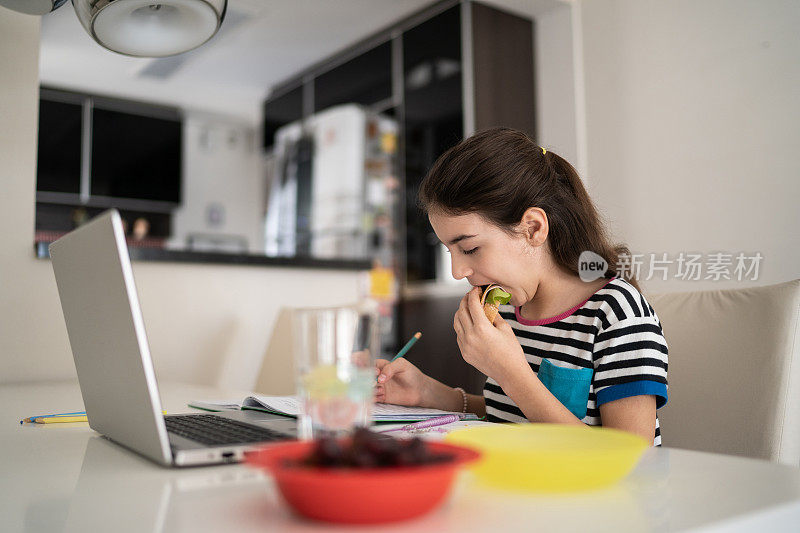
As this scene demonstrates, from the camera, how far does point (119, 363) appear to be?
2.20 feet

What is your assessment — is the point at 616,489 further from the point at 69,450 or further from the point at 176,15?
the point at 176,15

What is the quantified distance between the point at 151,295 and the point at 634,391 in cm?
162

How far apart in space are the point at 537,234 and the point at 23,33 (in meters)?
1.65

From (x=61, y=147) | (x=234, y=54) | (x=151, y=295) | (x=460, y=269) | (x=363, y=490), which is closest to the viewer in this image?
(x=363, y=490)

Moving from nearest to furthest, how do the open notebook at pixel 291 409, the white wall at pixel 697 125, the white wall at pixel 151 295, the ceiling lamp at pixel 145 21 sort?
the open notebook at pixel 291 409
the ceiling lamp at pixel 145 21
the white wall at pixel 151 295
the white wall at pixel 697 125

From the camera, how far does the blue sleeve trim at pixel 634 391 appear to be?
37.2 inches

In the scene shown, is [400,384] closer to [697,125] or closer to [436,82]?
[697,125]

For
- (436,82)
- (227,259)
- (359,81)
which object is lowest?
(227,259)

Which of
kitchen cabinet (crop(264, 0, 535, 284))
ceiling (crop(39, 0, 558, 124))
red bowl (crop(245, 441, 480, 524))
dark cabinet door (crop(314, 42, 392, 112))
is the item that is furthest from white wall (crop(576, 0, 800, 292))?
red bowl (crop(245, 441, 480, 524))

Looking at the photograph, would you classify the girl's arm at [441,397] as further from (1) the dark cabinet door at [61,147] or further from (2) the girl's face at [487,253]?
(1) the dark cabinet door at [61,147]

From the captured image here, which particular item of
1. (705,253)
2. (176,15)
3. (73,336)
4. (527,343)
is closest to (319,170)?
(705,253)

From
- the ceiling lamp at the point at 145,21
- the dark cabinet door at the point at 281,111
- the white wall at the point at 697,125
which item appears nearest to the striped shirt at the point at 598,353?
the ceiling lamp at the point at 145,21

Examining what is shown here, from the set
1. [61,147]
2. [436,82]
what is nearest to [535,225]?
[436,82]

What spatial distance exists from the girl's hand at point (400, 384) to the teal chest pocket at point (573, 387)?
0.23 m
